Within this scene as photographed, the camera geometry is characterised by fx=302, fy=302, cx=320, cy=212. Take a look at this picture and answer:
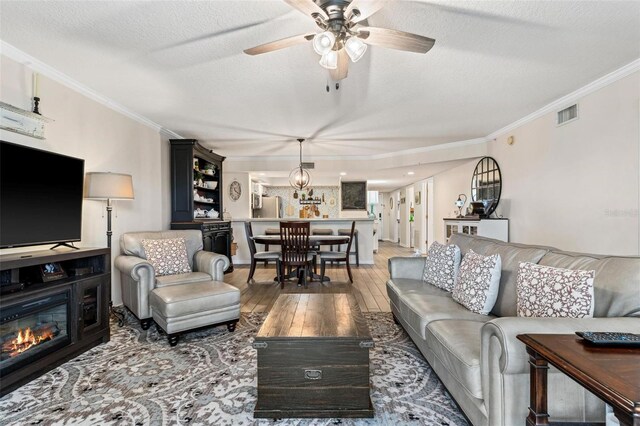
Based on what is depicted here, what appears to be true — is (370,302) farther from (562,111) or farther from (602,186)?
(562,111)

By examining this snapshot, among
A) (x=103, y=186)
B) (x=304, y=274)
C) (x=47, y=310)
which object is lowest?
(x=304, y=274)

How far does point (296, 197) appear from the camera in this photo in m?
10.2

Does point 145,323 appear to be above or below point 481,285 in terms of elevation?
below

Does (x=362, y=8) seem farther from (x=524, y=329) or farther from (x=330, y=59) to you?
(x=524, y=329)

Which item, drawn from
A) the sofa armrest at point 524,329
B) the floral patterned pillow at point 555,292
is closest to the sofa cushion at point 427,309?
the floral patterned pillow at point 555,292

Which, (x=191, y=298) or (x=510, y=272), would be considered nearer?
(x=510, y=272)

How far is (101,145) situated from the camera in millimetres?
3408

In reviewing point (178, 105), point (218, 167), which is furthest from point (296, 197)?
point (178, 105)

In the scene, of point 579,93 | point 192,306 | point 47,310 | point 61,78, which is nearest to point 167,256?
point 192,306

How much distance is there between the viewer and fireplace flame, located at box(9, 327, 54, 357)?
6.66 feet

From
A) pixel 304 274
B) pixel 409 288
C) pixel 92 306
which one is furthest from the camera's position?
pixel 304 274

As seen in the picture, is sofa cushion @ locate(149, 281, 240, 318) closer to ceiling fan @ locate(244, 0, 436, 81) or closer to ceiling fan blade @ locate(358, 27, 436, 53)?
ceiling fan @ locate(244, 0, 436, 81)

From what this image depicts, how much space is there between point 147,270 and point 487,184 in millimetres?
5289

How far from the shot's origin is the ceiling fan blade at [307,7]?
154 centimetres
